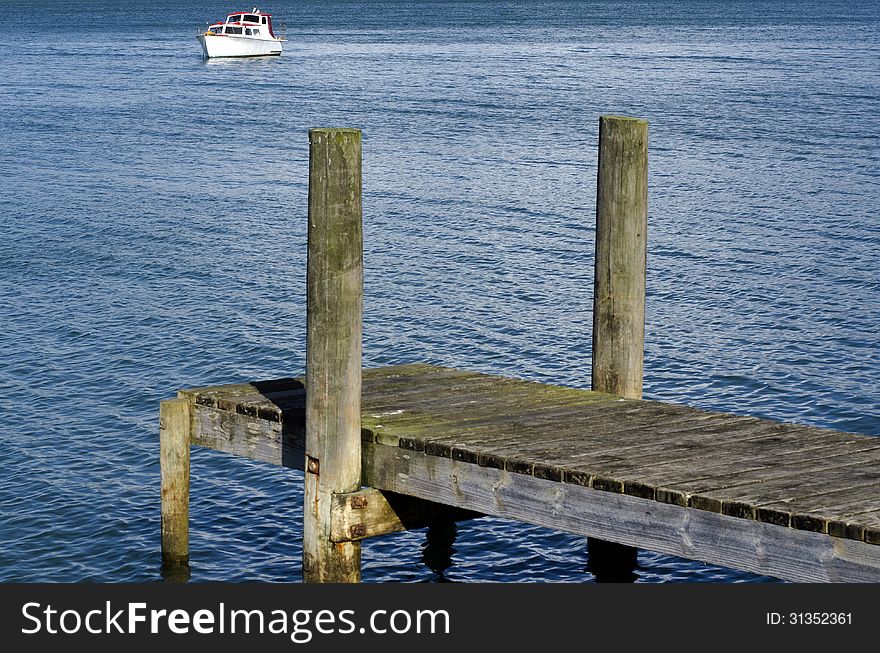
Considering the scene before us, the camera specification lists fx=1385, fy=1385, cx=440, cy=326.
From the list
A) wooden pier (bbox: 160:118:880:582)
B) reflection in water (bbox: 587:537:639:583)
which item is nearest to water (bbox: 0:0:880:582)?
reflection in water (bbox: 587:537:639:583)

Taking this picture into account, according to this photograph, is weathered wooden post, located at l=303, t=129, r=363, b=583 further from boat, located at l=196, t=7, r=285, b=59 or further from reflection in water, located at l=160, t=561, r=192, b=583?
boat, located at l=196, t=7, r=285, b=59

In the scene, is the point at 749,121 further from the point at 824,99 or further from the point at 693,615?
the point at 693,615

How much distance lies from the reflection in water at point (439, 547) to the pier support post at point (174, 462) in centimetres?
240

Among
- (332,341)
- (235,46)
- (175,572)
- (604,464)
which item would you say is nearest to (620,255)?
(604,464)

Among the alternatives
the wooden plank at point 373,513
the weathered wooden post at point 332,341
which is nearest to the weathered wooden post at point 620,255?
the wooden plank at point 373,513

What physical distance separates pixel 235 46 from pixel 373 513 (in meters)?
84.0

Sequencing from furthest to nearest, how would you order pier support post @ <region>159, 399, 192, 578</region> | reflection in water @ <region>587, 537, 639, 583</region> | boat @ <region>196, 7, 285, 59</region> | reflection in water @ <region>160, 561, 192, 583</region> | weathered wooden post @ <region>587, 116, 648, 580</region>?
boat @ <region>196, 7, 285, 59</region> < reflection in water @ <region>587, 537, 639, 583</region> < reflection in water @ <region>160, 561, 192, 583</region> < pier support post @ <region>159, 399, 192, 578</region> < weathered wooden post @ <region>587, 116, 648, 580</region>

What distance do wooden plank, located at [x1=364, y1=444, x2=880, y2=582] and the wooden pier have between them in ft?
0.04

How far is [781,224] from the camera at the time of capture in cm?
2984

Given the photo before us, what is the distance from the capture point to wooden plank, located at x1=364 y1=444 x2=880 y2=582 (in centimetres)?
767

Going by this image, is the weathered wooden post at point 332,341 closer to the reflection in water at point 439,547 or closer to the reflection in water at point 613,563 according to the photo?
the reflection in water at point 439,547

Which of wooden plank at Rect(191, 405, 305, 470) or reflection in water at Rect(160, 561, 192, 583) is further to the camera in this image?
reflection in water at Rect(160, 561, 192, 583)

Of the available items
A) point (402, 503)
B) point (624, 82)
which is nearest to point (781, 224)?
point (402, 503)

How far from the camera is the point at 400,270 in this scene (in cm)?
2612
